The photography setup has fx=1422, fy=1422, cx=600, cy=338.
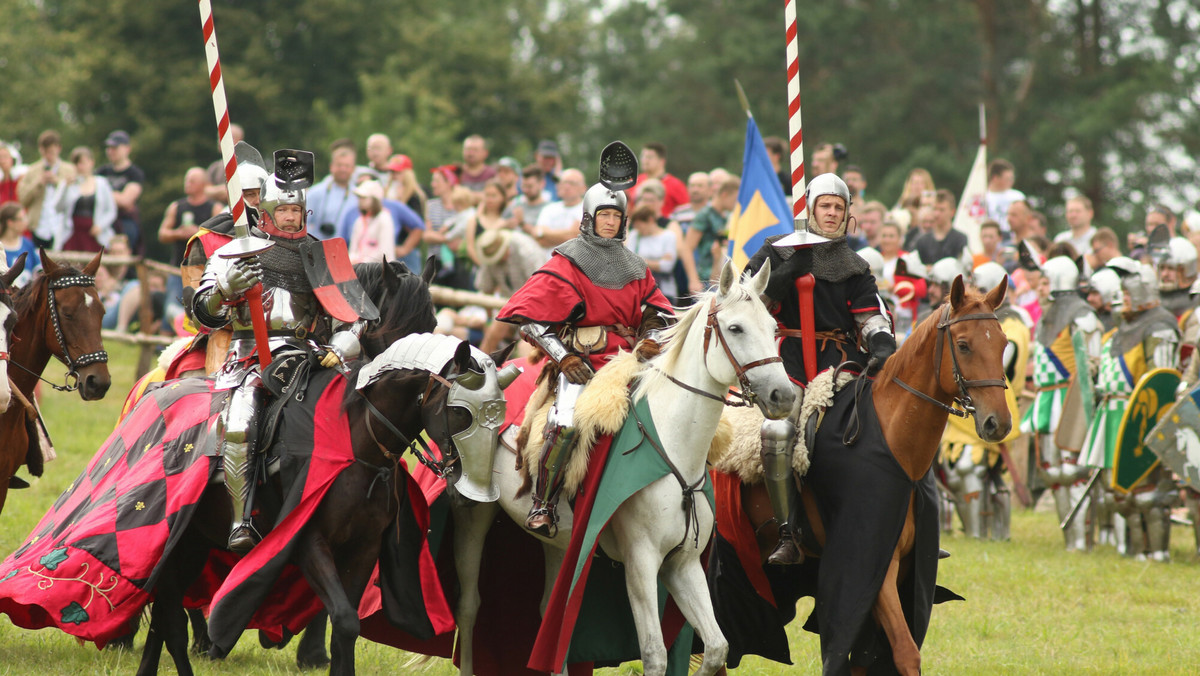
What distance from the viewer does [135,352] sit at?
19.9m

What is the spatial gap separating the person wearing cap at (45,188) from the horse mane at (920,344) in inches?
485

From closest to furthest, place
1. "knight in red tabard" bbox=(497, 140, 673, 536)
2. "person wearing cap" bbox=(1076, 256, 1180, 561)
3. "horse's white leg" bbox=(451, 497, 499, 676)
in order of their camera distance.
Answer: "knight in red tabard" bbox=(497, 140, 673, 536) → "horse's white leg" bbox=(451, 497, 499, 676) → "person wearing cap" bbox=(1076, 256, 1180, 561)

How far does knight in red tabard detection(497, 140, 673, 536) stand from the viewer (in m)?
7.12

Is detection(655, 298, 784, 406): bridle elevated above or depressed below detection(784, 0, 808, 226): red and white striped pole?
below

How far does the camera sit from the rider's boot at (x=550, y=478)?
6.98 m

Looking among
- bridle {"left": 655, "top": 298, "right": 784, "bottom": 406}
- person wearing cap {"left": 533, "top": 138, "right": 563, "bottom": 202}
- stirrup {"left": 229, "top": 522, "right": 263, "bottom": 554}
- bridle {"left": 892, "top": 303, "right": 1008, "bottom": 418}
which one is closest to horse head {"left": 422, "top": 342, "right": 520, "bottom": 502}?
bridle {"left": 655, "top": 298, "right": 784, "bottom": 406}

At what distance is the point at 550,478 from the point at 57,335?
3189 mm

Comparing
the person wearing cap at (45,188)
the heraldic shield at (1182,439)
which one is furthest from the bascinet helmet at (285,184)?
the person wearing cap at (45,188)

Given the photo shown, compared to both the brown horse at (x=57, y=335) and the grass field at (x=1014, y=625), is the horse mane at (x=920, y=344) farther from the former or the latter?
the brown horse at (x=57, y=335)

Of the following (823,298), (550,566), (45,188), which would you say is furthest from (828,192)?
(45,188)

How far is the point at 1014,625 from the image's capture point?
9.48m

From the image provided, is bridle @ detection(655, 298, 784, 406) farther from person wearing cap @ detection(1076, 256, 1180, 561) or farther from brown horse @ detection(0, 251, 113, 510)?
person wearing cap @ detection(1076, 256, 1180, 561)

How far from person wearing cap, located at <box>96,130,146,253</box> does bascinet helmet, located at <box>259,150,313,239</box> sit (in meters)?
12.0

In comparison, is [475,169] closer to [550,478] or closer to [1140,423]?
[1140,423]
